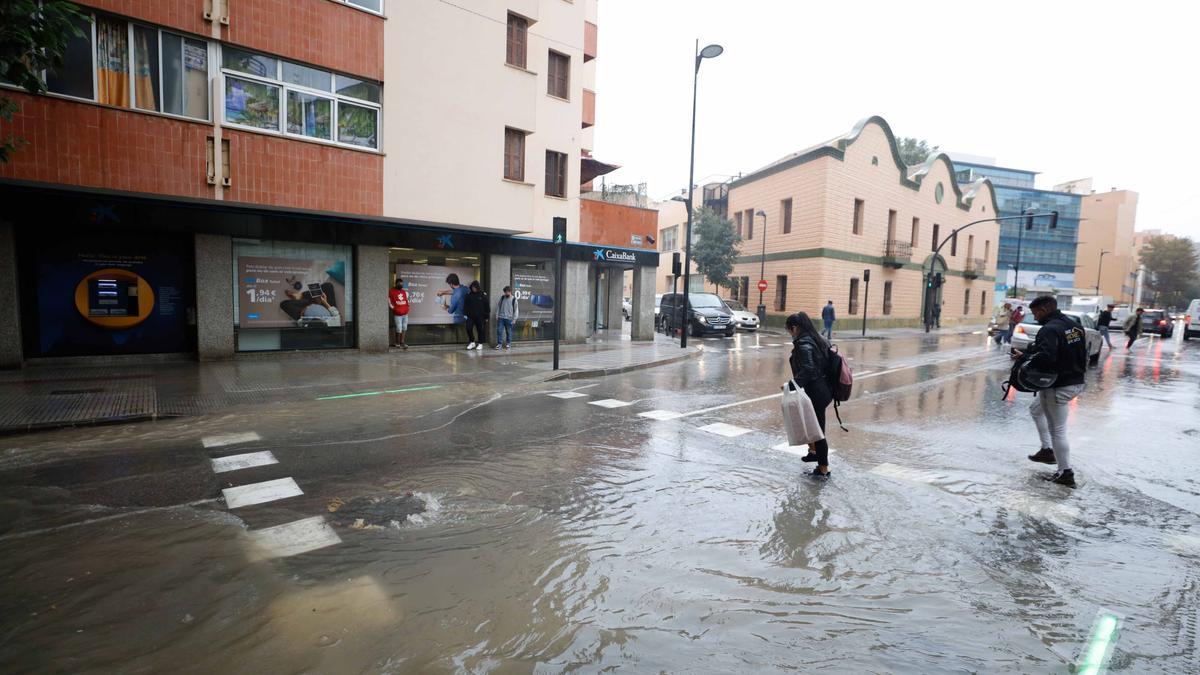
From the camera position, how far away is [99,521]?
14.2 ft

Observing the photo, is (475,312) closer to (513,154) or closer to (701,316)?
(513,154)

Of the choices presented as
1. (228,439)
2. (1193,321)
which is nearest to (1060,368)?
(228,439)

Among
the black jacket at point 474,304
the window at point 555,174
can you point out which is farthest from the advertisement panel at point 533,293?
the window at point 555,174

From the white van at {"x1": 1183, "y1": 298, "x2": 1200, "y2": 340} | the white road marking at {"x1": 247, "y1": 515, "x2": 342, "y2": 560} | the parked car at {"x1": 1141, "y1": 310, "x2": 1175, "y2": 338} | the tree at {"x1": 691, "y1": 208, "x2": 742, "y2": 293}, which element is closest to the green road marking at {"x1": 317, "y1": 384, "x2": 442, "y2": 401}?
the white road marking at {"x1": 247, "y1": 515, "x2": 342, "y2": 560}

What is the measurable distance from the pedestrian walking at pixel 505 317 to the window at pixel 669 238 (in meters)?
33.5

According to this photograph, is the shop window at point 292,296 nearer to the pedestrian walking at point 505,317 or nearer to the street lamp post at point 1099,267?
the pedestrian walking at point 505,317

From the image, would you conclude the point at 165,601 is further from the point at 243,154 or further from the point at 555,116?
the point at 555,116

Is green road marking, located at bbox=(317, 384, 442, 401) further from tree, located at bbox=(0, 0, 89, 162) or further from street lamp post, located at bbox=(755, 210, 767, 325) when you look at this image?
street lamp post, located at bbox=(755, 210, 767, 325)

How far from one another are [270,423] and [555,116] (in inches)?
533

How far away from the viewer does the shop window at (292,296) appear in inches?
524

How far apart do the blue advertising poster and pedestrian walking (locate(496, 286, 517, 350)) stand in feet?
23.6

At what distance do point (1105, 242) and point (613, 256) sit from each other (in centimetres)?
9273

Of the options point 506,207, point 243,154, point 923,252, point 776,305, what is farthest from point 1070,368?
point 923,252

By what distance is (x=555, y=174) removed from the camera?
18.5 metres
